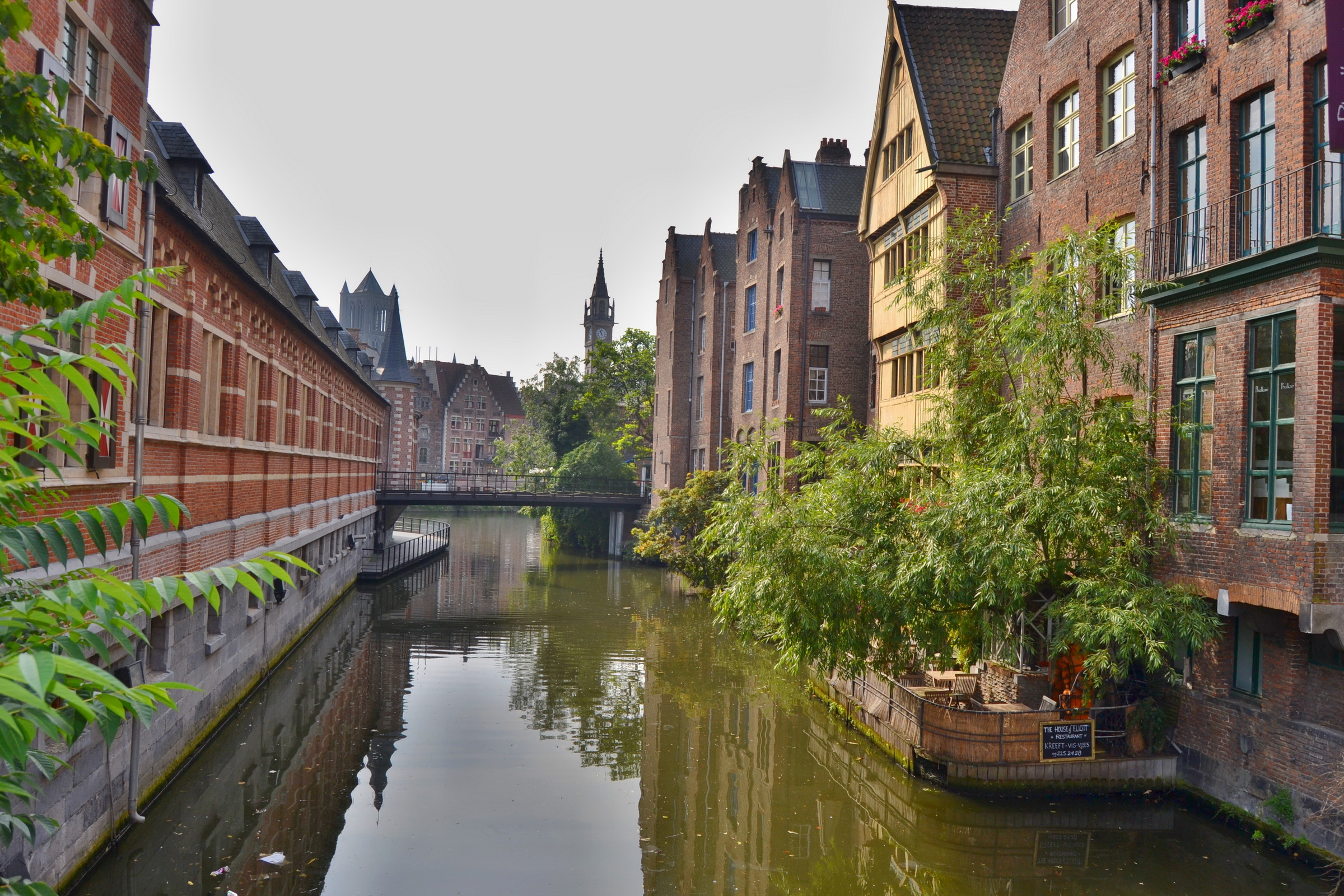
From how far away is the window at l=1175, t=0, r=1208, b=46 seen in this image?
1451 centimetres

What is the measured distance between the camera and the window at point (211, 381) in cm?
1638

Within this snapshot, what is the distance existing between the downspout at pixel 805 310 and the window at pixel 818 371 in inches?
5.3

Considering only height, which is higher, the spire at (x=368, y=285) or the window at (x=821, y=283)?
the spire at (x=368, y=285)

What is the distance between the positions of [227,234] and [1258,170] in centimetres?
1866

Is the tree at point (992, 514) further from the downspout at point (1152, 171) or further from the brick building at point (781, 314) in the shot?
the brick building at point (781, 314)

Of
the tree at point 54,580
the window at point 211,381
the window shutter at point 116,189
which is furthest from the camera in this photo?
the window at point 211,381

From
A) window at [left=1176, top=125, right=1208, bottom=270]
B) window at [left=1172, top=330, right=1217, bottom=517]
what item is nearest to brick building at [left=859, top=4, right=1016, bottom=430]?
window at [left=1176, top=125, right=1208, bottom=270]

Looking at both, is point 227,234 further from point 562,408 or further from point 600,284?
point 600,284

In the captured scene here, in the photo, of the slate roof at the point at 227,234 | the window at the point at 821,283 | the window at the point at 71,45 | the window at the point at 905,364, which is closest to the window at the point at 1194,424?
the window at the point at 905,364

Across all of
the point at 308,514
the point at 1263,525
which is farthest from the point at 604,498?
the point at 1263,525

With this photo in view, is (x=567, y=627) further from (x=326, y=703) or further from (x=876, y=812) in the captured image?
(x=876, y=812)

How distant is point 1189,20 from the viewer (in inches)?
586

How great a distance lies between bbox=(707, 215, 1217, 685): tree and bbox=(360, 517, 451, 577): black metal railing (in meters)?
25.6

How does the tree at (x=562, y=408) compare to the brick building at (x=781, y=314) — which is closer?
the brick building at (x=781, y=314)
